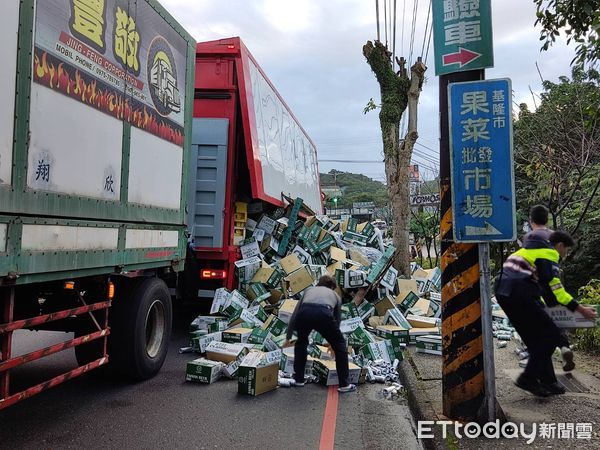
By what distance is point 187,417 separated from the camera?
4.40m

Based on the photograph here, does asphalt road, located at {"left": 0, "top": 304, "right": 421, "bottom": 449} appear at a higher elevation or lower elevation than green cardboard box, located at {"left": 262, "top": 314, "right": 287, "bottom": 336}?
lower

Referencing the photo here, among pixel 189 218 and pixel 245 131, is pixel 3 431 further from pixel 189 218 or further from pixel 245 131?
pixel 245 131

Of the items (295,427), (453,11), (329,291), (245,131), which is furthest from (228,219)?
(453,11)

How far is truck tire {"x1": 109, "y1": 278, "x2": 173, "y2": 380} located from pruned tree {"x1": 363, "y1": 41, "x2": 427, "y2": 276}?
7.24 meters

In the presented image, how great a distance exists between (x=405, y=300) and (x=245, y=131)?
3.83m

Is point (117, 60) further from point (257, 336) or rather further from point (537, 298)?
point (537, 298)

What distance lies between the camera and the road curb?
385 centimetres

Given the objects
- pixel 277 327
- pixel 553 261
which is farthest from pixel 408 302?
pixel 553 261

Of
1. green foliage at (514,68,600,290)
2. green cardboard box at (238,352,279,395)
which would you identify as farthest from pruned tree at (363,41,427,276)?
green cardboard box at (238,352,279,395)

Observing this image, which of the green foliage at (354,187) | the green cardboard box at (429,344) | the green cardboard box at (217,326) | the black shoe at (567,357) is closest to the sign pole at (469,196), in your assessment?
the black shoe at (567,357)

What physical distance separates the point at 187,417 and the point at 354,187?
76696 mm

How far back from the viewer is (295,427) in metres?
4.28

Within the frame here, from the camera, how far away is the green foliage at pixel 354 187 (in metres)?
66.1

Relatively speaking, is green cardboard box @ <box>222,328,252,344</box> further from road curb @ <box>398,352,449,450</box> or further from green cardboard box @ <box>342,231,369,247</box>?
green cardboard box @ <box>342,231,369,247</box>
